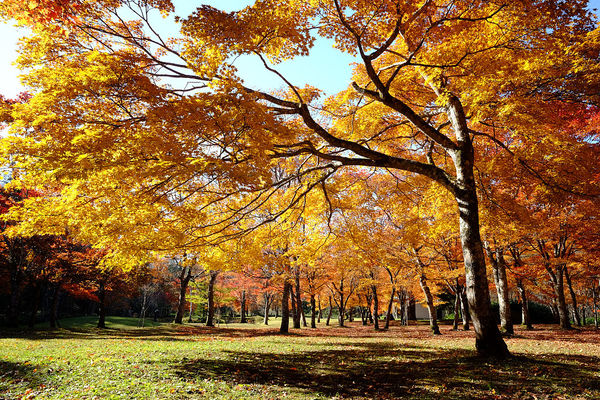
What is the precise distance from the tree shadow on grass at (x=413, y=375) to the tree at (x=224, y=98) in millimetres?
1070

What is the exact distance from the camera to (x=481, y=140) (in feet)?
37.9

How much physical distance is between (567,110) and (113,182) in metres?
13.1

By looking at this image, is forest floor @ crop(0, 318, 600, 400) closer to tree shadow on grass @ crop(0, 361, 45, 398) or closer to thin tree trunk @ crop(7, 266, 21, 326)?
tree shadow on grass @ crop(0, 361, 45, 398)

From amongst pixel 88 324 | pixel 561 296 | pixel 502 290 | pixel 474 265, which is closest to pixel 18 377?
pixel 474 265

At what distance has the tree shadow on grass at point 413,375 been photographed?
4.45m

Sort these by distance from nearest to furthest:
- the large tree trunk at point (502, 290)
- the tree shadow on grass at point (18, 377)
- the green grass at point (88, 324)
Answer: the tree shadow on grass at point (18, 377)
the large tree trunk at point (502, 290)
the green grass at point (88, 324)

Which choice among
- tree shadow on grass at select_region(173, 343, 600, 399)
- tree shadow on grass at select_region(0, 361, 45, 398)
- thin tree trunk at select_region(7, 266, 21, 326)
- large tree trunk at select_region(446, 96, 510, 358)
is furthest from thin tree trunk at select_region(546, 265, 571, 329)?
thin tree trunk at select_region(7, 266, 21, 326)

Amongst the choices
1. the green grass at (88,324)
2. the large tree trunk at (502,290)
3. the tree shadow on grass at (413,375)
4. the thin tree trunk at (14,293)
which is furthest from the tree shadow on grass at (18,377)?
the green grass at (88,324)

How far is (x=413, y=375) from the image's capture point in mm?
5645

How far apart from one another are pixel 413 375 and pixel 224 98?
627 cm

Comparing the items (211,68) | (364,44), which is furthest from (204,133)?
(364,44)

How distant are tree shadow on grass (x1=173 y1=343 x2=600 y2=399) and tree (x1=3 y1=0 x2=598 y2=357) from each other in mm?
1070

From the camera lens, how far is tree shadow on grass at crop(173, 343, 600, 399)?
14.6ft

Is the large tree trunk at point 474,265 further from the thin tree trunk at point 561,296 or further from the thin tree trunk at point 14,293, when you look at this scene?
the thin tree trunk at point 14,293
